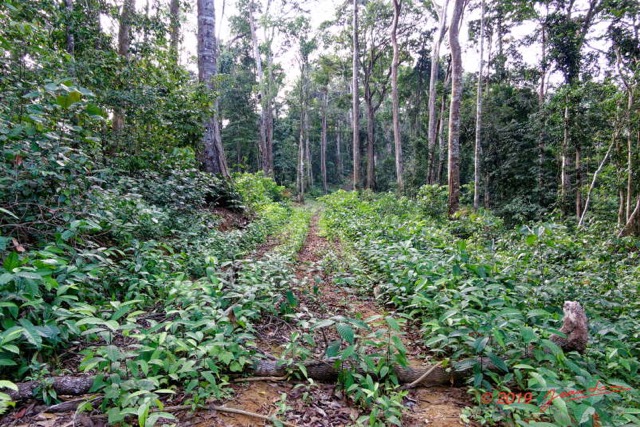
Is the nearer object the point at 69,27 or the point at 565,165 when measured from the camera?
the point at 69,27

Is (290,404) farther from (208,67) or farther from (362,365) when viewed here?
(208,67)

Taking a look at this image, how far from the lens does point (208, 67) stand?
8.16 m

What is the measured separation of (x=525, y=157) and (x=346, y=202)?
879cm

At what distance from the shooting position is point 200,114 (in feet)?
22.3

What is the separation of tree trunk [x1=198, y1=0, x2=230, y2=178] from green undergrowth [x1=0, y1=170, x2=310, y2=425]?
322 cm

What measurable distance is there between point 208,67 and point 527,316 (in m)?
8.38

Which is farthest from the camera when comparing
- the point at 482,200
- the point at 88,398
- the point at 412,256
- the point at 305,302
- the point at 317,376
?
the point at 482,200

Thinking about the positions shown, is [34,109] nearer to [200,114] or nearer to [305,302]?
[305,302]

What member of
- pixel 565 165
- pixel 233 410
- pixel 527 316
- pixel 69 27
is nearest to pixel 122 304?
pixel 233 410

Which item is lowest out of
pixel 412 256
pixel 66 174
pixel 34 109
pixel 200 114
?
pixel 412 256

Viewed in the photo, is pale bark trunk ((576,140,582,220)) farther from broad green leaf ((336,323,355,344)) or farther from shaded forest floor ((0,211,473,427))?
broad green leaf ((336,323,355,344))

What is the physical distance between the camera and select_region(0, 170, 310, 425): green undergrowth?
190 cm

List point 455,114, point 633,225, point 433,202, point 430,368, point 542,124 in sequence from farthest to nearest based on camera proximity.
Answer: point 542,124, point 433,202, point 455,114, point 633,225, point 430,368

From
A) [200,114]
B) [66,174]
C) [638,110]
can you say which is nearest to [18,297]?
[66,174]
